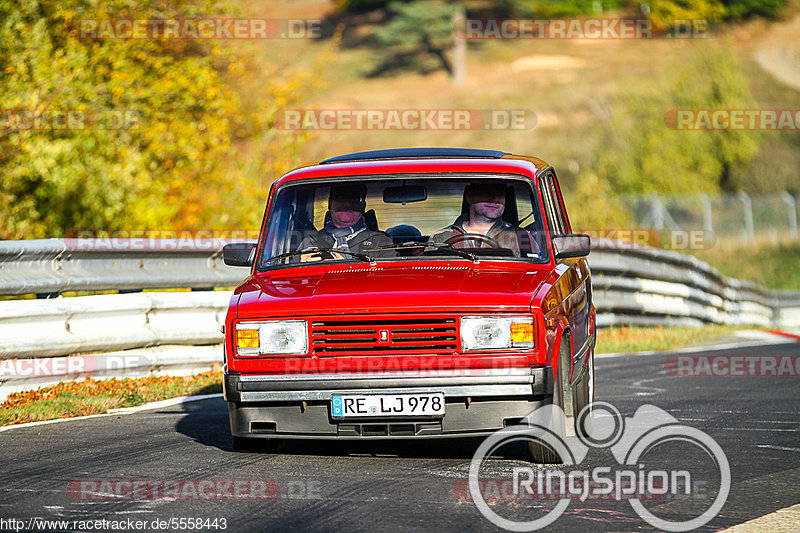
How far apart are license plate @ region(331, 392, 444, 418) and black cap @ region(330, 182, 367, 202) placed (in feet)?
6.23

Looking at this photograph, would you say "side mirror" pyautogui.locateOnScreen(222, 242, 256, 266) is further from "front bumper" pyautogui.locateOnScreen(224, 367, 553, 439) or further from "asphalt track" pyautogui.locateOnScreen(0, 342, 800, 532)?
"front bumper" pyautogui.locateOnScreen(224, 367, 553, 439)

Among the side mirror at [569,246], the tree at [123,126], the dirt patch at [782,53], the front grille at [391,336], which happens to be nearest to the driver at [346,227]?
the side mirror at [569,246]

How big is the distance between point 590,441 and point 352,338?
1.82m

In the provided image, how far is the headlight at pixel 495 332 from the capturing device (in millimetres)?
6375

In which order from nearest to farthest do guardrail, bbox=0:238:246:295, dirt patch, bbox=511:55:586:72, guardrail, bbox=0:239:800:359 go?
guardrail, bbox=0:239:800:359 → guardrail, bbox=0:238:246:295 → dirt patch, bbox=511:55:586:72

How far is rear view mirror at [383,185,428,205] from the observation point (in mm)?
7723

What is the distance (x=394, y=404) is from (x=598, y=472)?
115 cm

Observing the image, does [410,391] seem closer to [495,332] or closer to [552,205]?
[495,332]

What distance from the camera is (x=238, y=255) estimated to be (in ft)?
25.2

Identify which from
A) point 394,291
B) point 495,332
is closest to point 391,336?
point 394,291

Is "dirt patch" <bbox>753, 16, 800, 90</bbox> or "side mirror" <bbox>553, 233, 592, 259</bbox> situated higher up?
"dirt patch" <bbox>753, 16, 800, 90</bbox>

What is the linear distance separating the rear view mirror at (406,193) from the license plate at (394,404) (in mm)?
1783

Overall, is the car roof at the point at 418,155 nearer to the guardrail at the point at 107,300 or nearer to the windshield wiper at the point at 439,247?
the windshield wiper at the point at 439,247

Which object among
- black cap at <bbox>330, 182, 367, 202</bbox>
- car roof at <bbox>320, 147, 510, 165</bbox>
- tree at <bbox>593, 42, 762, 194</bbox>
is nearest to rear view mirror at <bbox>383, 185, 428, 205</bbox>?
black cap at <bbox>330, 182, 367, 202</bbox>
